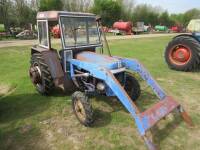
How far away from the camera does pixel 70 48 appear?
5031mm

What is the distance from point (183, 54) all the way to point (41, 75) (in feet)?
17.5

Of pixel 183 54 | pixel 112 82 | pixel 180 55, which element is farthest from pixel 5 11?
pixel 112 82

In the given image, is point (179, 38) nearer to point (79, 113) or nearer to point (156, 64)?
point (156, 64)

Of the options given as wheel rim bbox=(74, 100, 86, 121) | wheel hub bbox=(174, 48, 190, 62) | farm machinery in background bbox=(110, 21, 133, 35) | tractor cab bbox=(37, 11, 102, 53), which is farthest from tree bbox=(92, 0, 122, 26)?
wheel rim bbox=(74, 100, 86, 121)

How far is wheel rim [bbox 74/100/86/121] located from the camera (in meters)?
4.26

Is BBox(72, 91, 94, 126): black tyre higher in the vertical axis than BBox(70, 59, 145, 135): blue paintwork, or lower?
lower

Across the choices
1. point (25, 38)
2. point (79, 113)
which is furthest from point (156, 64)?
point (25, 38)

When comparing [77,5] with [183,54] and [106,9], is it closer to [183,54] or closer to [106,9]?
[106,9]

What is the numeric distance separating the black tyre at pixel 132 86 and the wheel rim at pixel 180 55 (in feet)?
13.6

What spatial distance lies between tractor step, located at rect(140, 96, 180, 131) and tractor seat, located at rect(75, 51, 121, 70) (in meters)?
1.05

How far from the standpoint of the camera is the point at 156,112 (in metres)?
3.81

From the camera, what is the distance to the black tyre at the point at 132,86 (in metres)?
4.96

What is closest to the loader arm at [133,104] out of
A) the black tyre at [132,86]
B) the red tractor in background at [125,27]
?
the black tyre at [132,86]

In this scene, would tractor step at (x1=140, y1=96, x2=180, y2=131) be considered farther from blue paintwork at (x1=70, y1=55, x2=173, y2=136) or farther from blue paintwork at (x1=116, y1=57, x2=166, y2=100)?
blue paintwork at (x1=116, y1=57, x2=166, y2=100)
